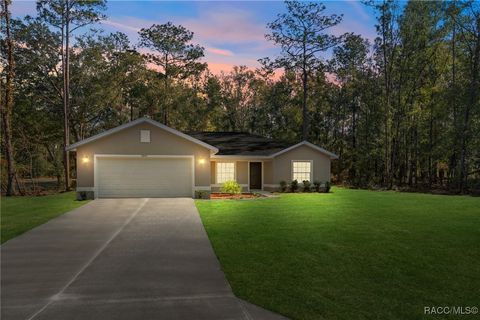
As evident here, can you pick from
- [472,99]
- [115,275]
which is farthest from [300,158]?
[115,275]

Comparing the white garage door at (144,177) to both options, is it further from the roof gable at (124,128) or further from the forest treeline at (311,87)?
the forest treeline at (311,87)

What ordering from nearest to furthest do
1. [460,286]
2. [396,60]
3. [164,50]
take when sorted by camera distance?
[460,286] → [396,60] → [164,50]

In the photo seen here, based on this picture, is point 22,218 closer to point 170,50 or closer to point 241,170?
A: point 241,170

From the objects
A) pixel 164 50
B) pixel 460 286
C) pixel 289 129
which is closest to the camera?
pixel 460 286

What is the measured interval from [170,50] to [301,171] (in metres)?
22.9

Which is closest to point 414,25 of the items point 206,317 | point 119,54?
point 119,54

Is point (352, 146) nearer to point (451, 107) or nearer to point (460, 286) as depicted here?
point (451, 107)

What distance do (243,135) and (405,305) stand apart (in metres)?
26.3

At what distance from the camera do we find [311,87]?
123ft

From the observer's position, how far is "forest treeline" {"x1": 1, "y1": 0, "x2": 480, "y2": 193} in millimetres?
28094

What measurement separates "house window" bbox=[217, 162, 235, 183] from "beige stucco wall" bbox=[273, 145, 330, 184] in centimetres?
285

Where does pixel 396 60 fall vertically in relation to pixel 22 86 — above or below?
above

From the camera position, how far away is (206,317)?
14.1 feet

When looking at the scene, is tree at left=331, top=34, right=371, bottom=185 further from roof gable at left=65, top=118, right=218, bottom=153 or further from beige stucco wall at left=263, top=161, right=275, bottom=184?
roof gable at left=65, top=118, right=218, bottom=153
